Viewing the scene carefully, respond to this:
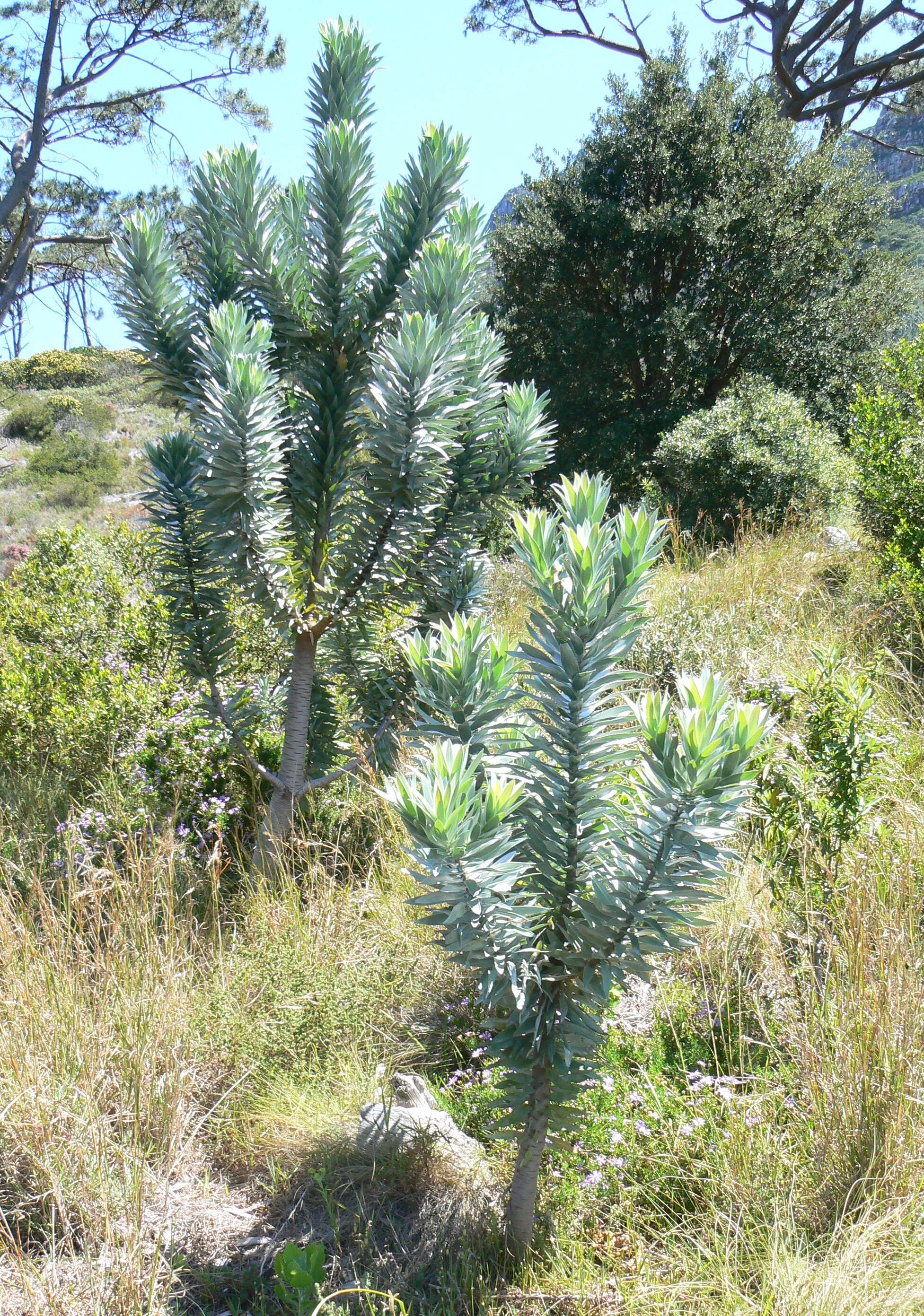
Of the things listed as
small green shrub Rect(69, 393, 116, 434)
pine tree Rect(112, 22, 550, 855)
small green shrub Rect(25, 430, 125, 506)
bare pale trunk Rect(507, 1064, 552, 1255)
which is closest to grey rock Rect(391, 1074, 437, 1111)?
bare pale trunk Rect(507, 1064, 552, 1255)

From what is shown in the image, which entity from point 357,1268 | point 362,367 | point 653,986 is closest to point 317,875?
point 653,986

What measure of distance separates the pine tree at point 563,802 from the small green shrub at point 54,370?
1292 inches

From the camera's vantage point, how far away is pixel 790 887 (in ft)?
9.19

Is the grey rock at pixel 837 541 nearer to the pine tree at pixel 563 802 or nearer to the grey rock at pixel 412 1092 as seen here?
the grey rock at pixel 412 1092

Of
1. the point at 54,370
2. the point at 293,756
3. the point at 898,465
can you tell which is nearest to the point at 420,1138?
the point at 293,756

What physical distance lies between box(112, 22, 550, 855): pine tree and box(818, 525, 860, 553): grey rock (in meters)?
3.89

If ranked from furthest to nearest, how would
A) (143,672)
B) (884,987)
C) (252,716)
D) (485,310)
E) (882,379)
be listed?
1. (485,310)
2. (882,379)
3. (143,672)
4. (252,716)
5. (884,987)

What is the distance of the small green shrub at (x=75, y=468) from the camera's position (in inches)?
839

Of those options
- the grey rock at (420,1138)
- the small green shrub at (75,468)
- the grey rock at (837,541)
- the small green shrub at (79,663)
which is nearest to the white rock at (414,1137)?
the grey rock at (420,1138)

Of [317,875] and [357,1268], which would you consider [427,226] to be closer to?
[317,875]

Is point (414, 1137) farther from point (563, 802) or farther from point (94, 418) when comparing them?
point (94, 418)

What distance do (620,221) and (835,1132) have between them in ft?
38.3

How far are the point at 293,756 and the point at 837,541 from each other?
4.94m

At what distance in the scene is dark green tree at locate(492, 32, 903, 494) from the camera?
425 inches
